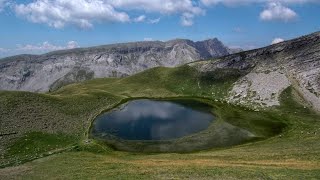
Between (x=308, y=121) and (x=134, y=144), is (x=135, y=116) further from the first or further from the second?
(x=308, y=121)

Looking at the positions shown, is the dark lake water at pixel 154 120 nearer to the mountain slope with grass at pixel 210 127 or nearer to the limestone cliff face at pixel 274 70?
the mountain slope with grass at pixel 210 127

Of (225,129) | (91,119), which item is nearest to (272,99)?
(225,129)

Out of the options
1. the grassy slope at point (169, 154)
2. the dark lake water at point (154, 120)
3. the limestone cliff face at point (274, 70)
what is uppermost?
the limestone cliff face at point (274, 70)

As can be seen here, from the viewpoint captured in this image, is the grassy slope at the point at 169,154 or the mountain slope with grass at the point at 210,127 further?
the mountain slope with grass at the point at 210,127

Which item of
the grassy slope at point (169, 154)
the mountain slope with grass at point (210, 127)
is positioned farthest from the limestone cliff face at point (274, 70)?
the grassy slope at point (169, 154)

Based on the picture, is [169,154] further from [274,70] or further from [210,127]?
[274,70]

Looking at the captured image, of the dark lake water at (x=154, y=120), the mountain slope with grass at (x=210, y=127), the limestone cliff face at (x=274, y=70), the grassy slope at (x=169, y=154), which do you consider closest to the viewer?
the grassy slope at (x=169, y=154)

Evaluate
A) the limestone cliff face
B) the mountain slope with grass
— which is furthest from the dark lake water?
the limestone cliff face

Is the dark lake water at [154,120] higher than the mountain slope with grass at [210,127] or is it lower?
lower
